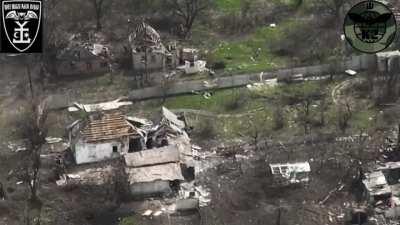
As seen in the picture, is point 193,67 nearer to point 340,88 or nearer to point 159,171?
point 340,88

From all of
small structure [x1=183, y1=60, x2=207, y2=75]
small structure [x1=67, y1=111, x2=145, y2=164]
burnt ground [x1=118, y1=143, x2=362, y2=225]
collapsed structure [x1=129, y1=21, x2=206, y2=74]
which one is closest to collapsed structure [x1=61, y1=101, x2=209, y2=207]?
small structure [x1=67, y1=111, x2=145, y2=164]

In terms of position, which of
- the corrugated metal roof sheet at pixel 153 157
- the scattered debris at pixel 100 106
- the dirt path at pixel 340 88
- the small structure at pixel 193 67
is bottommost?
the corrugated metal roof sheet at pixel 153 157

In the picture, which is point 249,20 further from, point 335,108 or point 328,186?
point 328,186

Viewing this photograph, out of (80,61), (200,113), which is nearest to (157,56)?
(80,61)

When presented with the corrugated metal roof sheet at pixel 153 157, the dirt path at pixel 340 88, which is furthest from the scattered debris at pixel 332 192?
the dirt path at pixel 340 88

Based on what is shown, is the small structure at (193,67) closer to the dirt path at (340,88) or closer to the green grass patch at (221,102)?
the green grass patch at (221,102)

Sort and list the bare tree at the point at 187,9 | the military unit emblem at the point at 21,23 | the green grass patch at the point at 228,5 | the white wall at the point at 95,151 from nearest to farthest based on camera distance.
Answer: the military unit emblem at the point at 21,23 < the white wall at the point at 95,151 < the bare tree at the point at 187,9 < the green grass patch at the point at 228,5
